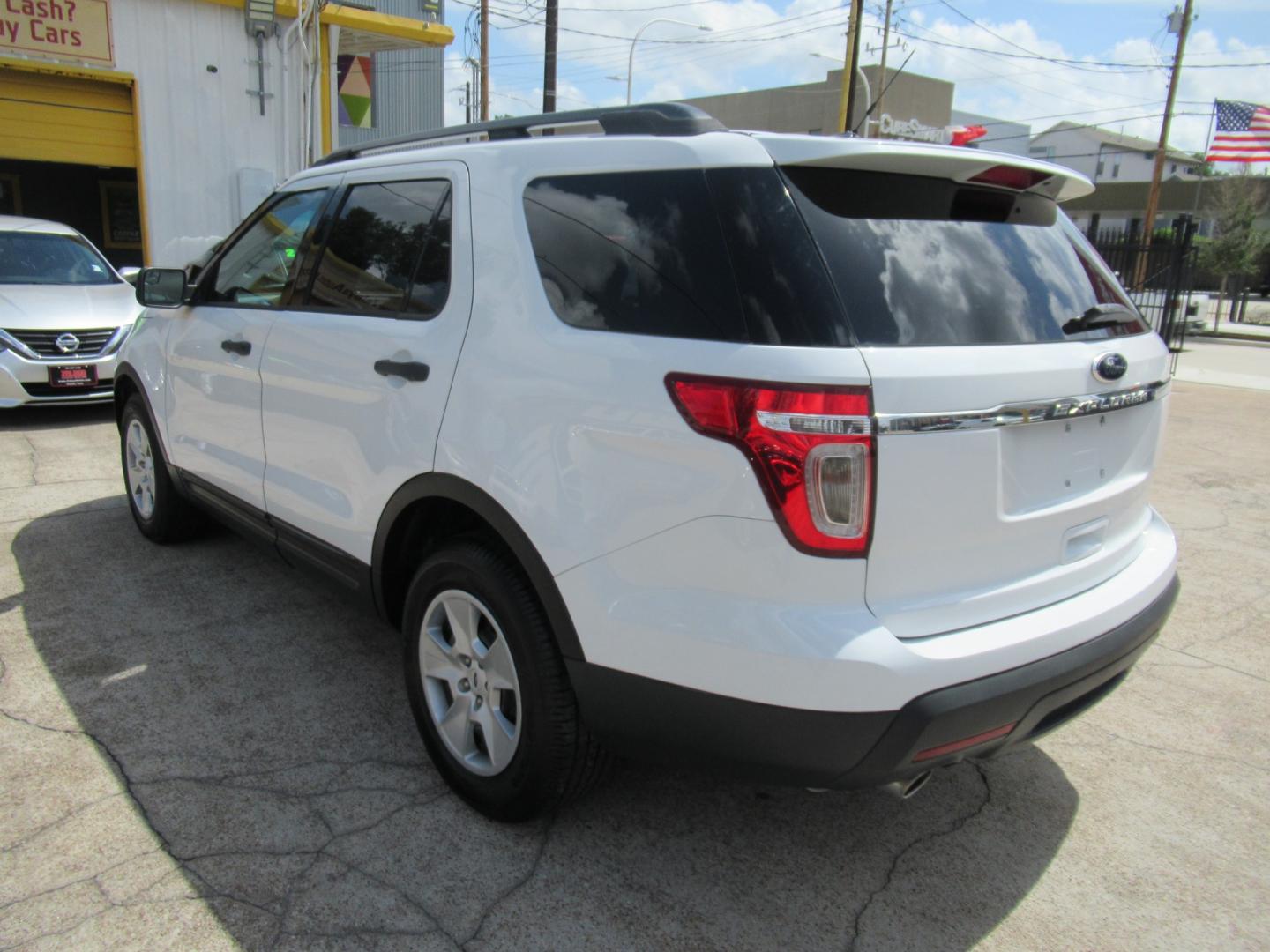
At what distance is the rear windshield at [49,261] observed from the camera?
8.77m

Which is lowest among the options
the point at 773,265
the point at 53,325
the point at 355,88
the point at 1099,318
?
the point at 53,325

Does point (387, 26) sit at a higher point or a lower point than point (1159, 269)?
higher

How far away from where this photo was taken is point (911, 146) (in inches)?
85.7

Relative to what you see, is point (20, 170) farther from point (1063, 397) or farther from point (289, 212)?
point (1063, 397)

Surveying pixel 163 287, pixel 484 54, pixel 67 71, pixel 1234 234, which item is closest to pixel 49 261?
pixel 67 71

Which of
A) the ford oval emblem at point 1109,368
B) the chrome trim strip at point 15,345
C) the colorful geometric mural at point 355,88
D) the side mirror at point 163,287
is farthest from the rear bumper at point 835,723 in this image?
the colorful geometric mural at point 355,88

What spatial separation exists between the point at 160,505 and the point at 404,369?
103 inches

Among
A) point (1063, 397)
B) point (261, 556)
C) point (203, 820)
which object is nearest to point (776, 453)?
point (1063, 397)

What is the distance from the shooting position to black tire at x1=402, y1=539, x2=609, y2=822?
2342 mm

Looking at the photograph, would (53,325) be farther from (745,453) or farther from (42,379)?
(745,453)

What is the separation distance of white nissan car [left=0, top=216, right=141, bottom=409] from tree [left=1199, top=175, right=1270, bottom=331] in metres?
33.1

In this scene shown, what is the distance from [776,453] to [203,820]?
6.38 ft

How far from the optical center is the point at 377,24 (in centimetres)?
1405

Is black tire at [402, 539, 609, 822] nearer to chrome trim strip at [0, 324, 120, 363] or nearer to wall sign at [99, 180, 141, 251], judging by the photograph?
chrome trim strip at [0, 324, 120, 363]
